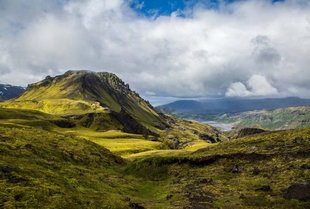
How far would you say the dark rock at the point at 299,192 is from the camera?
803 inches

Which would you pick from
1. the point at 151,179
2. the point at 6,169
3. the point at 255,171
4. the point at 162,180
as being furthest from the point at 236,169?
the point at 6,169

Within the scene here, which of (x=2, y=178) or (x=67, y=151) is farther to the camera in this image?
(x=67, y=151)

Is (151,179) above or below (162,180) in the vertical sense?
below

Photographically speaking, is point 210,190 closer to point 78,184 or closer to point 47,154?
point 78,184

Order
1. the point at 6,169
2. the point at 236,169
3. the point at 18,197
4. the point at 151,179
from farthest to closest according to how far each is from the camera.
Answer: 1. the point at 151,179
2. the point at 236,169
3. the point at 6,169
4. the point at 18,197

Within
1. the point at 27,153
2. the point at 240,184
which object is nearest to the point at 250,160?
the point at 240,184

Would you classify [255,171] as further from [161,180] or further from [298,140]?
[161,180]

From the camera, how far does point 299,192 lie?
21.1m

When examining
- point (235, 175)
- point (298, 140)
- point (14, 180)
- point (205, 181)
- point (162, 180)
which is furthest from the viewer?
point (298, 140)

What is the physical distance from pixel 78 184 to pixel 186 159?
28.3m

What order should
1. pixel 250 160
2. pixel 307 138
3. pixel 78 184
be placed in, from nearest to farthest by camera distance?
1. pixel 78 184
2. pixel 250 160
3. pixel 307 138

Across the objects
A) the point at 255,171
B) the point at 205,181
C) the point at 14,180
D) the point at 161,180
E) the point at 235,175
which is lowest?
the point at 161,180

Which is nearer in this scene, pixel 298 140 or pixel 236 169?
pixel 236 169

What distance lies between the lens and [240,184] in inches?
1200
